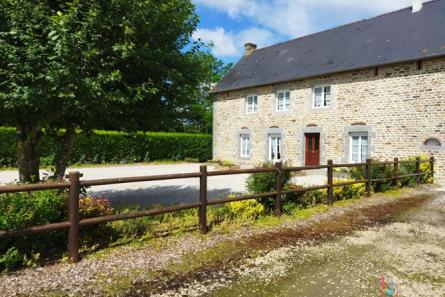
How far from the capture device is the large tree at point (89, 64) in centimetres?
457

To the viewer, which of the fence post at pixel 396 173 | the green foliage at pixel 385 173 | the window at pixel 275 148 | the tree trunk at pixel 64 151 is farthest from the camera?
the window at pixel 275 148

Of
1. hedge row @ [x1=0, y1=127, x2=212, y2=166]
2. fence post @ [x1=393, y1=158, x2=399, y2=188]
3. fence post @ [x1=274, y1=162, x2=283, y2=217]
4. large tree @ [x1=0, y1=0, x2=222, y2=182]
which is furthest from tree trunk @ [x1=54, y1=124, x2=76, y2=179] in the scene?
fence post @ [x1=393, y1=158, x2=399, y2=188]

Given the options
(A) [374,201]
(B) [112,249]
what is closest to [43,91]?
(B) [112,249]

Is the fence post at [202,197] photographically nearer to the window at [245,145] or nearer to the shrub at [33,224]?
the shrub at [33,224]

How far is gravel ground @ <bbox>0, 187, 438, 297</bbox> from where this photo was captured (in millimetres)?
3541

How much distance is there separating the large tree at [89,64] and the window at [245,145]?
13.4 meters

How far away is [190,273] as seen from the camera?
403 centimetres

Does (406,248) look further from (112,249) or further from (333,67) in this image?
(333,67)

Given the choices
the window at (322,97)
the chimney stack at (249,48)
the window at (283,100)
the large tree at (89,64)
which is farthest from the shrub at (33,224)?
the chimney stack at (249,48)

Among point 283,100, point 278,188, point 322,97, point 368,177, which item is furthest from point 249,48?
point 278,188

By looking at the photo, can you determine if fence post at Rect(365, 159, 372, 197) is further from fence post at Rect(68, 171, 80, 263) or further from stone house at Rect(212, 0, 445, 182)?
fence post at Rect(68, 171, 80, 263)

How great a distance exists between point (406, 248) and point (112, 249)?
178 inches

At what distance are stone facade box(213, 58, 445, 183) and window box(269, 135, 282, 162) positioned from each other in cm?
30

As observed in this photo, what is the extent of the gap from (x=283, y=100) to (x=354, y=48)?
445 centimetres
